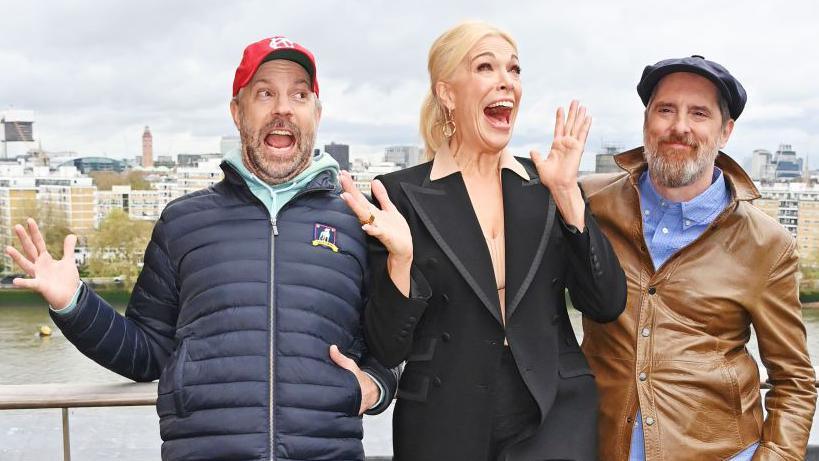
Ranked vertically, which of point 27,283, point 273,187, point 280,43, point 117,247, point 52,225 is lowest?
point 117,247

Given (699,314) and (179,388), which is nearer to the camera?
(179,388)

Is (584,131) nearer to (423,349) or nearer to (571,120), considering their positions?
(571,120)

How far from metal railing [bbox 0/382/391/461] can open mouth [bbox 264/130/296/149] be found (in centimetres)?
74

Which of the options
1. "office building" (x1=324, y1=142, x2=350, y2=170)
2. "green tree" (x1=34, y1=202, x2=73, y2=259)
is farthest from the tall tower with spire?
"office building" (x1=324, y1=142, x2=350, y2=170)

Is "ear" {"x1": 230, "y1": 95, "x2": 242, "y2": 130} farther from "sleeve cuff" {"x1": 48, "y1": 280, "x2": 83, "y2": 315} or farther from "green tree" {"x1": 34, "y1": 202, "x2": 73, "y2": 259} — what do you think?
"green tree" {"x1": 34, "y1": 202, "x2": 73, "y2": 259}

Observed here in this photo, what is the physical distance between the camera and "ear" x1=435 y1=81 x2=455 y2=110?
2.07 meters

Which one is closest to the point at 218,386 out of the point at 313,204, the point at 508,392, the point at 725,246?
the point at 313,204

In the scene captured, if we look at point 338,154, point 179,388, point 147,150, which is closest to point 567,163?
point 179,388

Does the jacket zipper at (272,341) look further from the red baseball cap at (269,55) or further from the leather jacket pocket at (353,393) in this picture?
the red baseball cap at (269,55)

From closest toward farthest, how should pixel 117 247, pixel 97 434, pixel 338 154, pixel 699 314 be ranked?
pixel 699 314
pixel 97 434
pixel 338 154
pixel 117 247

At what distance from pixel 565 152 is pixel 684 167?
350 mm

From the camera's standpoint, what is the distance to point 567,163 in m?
1.97

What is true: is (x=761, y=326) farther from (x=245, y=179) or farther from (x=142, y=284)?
(x=142, y=284)

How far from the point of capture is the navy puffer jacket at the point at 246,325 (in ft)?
6.07
